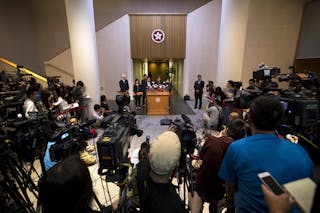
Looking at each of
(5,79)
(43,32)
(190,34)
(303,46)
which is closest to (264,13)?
(303,46)

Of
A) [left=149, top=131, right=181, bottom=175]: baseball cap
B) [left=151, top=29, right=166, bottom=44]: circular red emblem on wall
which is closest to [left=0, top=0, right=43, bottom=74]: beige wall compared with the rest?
[left=151, top=29, right=166, bottom=44]: circular red emblem on wall

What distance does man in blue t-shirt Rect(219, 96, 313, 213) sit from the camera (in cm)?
98

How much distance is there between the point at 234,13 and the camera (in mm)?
4945

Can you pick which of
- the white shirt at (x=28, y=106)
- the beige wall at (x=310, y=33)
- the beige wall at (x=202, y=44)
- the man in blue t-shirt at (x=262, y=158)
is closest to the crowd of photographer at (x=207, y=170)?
the man in blue t-shirt at (x=262, y=158)

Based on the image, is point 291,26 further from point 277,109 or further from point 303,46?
point 277,109

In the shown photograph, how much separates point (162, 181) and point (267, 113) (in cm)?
77

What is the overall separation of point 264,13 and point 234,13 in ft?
3.45

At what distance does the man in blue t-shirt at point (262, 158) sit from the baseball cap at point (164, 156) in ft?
1.32

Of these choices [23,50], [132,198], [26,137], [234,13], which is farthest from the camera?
[23,50]

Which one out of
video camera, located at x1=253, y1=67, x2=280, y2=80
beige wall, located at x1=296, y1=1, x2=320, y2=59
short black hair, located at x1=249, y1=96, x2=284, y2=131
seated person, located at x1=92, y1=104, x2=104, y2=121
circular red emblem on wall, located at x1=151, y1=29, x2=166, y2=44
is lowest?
seated person, located at x1=92, y1=104, x2=104, y2=121

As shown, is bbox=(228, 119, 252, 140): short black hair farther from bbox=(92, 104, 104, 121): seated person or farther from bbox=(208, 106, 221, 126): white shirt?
bbox=(92, 104, 104, 121): seated person

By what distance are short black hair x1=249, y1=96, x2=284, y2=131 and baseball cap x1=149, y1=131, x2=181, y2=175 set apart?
0.55 m

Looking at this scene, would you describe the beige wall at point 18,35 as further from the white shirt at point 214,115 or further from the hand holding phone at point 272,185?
the hand holding phone at point 272,185

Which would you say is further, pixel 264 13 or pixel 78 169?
pixel 264 13
